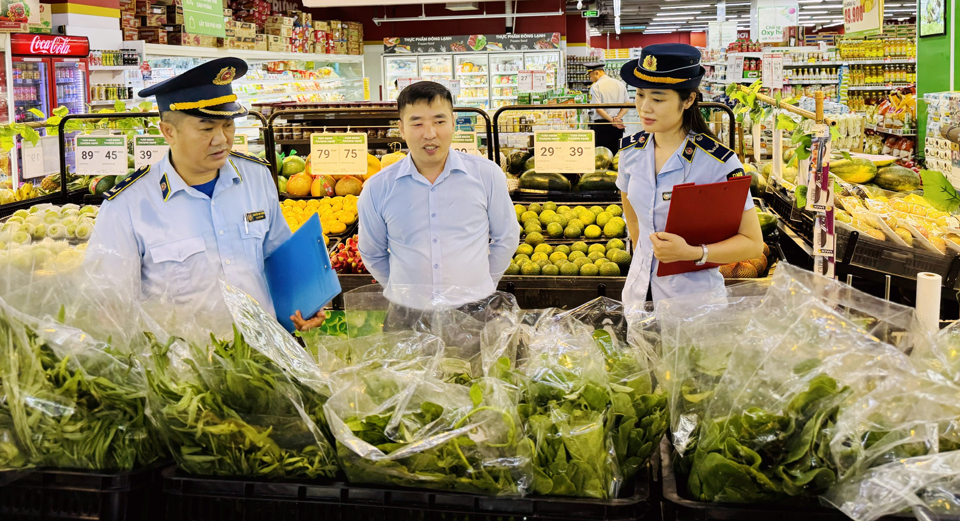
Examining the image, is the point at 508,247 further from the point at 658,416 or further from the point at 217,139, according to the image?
the point at 658,416

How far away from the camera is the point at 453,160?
2672mm

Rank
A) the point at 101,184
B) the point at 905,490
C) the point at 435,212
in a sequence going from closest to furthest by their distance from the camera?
the point at 905,490
the point at 435,212
the point at 101,184

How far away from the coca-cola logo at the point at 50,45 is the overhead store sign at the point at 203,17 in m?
1.14

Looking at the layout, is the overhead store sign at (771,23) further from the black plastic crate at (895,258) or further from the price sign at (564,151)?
the black plastic crate at (895,258)

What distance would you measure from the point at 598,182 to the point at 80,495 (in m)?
3.51

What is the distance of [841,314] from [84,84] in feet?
28.2

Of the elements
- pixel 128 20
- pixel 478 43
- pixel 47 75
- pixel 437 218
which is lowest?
pixel 437 218

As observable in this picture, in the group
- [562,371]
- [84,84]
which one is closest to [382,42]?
[84,84]

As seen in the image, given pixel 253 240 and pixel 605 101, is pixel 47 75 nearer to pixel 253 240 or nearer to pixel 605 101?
pixel 605 101

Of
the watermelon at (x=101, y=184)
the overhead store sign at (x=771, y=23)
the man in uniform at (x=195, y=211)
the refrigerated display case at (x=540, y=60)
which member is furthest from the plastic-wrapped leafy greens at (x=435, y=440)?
the refrigerated display case at (x=540, y=60)

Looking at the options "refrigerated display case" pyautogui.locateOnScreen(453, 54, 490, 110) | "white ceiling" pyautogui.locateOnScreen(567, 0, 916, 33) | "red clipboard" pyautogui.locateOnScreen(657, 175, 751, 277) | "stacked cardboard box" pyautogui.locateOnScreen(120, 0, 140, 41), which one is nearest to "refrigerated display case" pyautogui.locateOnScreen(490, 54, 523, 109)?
"refrigerated display case" pyautogui.locateOnScreen(453, 54, 490, 110)

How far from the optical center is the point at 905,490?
3.57ft

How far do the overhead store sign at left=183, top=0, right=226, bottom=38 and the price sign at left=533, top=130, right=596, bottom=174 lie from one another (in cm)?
492

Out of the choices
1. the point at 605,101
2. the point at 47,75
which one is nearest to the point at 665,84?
the point at 47,75
